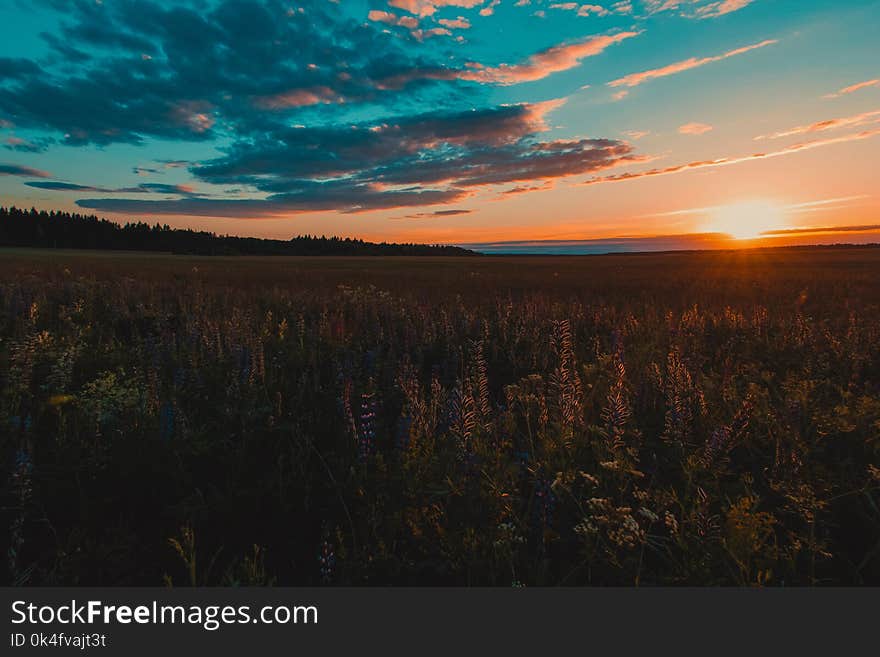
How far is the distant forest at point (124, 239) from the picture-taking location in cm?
10512

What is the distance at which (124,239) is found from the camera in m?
111

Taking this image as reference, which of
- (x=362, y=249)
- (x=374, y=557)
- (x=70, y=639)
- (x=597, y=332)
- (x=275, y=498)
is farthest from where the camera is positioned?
(x=362, y=249)

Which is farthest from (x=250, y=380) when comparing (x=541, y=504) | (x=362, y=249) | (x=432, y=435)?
(x=362, y=249)

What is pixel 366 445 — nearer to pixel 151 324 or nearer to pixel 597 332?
pixel 597 332

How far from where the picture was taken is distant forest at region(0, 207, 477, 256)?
A: 105125mm

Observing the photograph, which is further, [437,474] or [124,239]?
[124,239]

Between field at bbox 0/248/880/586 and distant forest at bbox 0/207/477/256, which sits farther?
distant forest at bbox 0/207/477/256

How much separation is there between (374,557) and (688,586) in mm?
1504

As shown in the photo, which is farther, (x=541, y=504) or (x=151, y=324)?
(x=151, y=324)

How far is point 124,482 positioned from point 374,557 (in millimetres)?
2024

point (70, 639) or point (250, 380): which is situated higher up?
point (250, 380)

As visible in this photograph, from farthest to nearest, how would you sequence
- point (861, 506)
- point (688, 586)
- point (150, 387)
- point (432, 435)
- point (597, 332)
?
1. point (597, 332)
2. point (150, 387)
3. point (432, 435)
4. point (861, 506)
5. point (688, 586)

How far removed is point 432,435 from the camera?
3248 millimetres

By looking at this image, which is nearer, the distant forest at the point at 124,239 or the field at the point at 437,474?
the field at the point at 437,474
